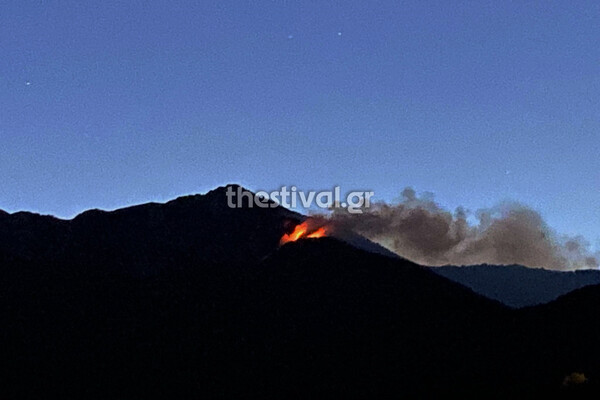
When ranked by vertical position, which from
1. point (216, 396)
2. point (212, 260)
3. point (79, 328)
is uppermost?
point (212, 260)

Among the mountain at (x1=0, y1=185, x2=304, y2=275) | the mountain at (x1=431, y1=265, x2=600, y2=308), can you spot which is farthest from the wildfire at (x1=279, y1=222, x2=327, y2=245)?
the mountain at (x1=431, y1=265, x2=600, y2=308)

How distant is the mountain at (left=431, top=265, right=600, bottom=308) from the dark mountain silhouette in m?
51.4

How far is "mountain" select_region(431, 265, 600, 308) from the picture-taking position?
16325cm

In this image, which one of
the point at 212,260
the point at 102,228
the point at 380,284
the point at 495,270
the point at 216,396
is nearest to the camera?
the point at 216,396

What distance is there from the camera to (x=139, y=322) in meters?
112

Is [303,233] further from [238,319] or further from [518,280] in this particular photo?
[518,280]

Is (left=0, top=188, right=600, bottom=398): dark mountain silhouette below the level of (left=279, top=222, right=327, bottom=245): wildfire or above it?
below

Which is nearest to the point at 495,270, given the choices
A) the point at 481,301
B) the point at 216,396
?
the point at 481,301

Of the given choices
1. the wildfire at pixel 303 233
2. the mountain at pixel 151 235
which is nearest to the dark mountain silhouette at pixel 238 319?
the mountain at pixel 151 235

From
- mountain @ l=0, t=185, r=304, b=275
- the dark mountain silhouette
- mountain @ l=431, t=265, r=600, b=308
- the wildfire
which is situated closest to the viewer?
the dark mountain silhouette

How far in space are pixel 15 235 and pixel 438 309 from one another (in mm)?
80224

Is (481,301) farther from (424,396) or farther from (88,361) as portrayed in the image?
(88,361)

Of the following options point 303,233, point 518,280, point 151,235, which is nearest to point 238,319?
point 151,235

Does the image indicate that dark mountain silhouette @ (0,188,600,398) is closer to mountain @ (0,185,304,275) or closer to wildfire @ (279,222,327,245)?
mountain @ (0,185,304,275)
